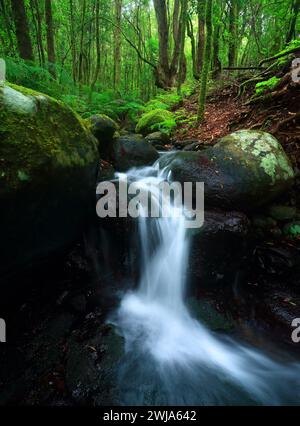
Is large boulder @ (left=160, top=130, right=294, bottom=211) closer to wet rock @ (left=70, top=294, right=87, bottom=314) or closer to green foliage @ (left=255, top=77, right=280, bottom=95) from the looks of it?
green foliage @ (left=255, top=77, right=280, bottom=95)

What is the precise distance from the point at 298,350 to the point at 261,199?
212 cm

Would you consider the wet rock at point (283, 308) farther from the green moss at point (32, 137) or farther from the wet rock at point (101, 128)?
the wet rock at point (101, 128)

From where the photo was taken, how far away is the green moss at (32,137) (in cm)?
257

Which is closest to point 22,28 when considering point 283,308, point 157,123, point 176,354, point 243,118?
point 157,123

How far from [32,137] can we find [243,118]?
15.8 feet

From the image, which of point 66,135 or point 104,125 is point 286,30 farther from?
point 66,135

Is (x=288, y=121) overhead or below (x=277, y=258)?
overhead

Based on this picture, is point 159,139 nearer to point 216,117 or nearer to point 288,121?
point 216,117

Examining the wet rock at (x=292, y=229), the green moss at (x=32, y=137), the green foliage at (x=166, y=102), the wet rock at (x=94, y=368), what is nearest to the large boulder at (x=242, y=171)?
the wet rock at (x=292, y=229)

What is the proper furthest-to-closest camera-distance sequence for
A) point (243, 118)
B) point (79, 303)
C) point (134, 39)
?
point (134, 39), point (243, 118), point (79, 303)

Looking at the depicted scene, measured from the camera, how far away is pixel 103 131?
596cm

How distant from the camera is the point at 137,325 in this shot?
346 centimetres

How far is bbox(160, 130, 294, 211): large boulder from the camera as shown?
13.8 feet

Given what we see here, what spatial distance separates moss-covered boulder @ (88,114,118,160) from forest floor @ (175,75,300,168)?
216cm
